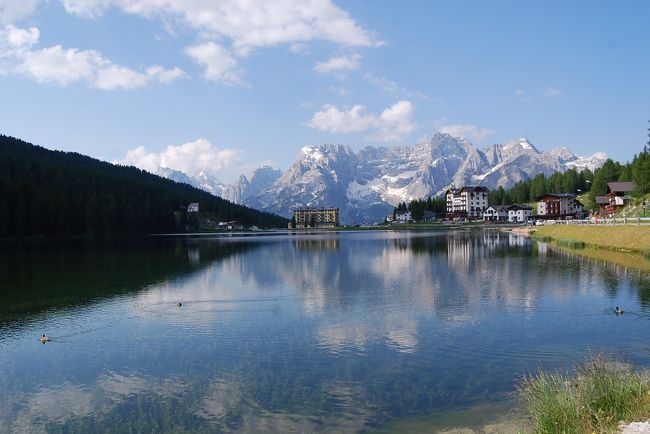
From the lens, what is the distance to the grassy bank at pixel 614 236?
75.2m

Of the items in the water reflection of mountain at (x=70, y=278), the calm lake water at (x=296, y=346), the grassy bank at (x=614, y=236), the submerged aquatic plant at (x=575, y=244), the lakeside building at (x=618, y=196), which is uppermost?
the lakeside building at (x=618, y=196)

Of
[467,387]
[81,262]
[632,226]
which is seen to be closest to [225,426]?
[467,387]

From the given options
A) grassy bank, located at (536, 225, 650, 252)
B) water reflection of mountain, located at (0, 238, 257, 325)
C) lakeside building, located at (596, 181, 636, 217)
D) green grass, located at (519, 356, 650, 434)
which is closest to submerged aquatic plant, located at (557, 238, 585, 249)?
grassy bank, located at (536, 225, 650, 252)

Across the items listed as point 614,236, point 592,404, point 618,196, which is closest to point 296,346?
point 592,404

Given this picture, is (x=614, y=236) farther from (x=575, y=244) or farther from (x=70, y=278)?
(x=70, y=278)

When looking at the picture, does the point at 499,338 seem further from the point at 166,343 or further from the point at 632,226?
the point at 632,226

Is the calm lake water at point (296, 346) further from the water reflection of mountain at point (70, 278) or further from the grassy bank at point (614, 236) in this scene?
the grassy bank at point (614, 236)

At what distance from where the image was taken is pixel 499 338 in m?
28.3

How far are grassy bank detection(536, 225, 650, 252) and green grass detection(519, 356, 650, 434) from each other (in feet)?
217

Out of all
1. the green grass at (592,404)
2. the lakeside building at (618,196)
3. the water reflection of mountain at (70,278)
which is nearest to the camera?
the green grass at (592,404)

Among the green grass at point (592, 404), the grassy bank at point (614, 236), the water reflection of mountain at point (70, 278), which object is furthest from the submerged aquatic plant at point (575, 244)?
the green grass at point (592, 404)

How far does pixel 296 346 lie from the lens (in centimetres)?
2800

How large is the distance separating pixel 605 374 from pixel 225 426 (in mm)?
12058

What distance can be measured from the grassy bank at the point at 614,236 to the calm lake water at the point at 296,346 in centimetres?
2627
